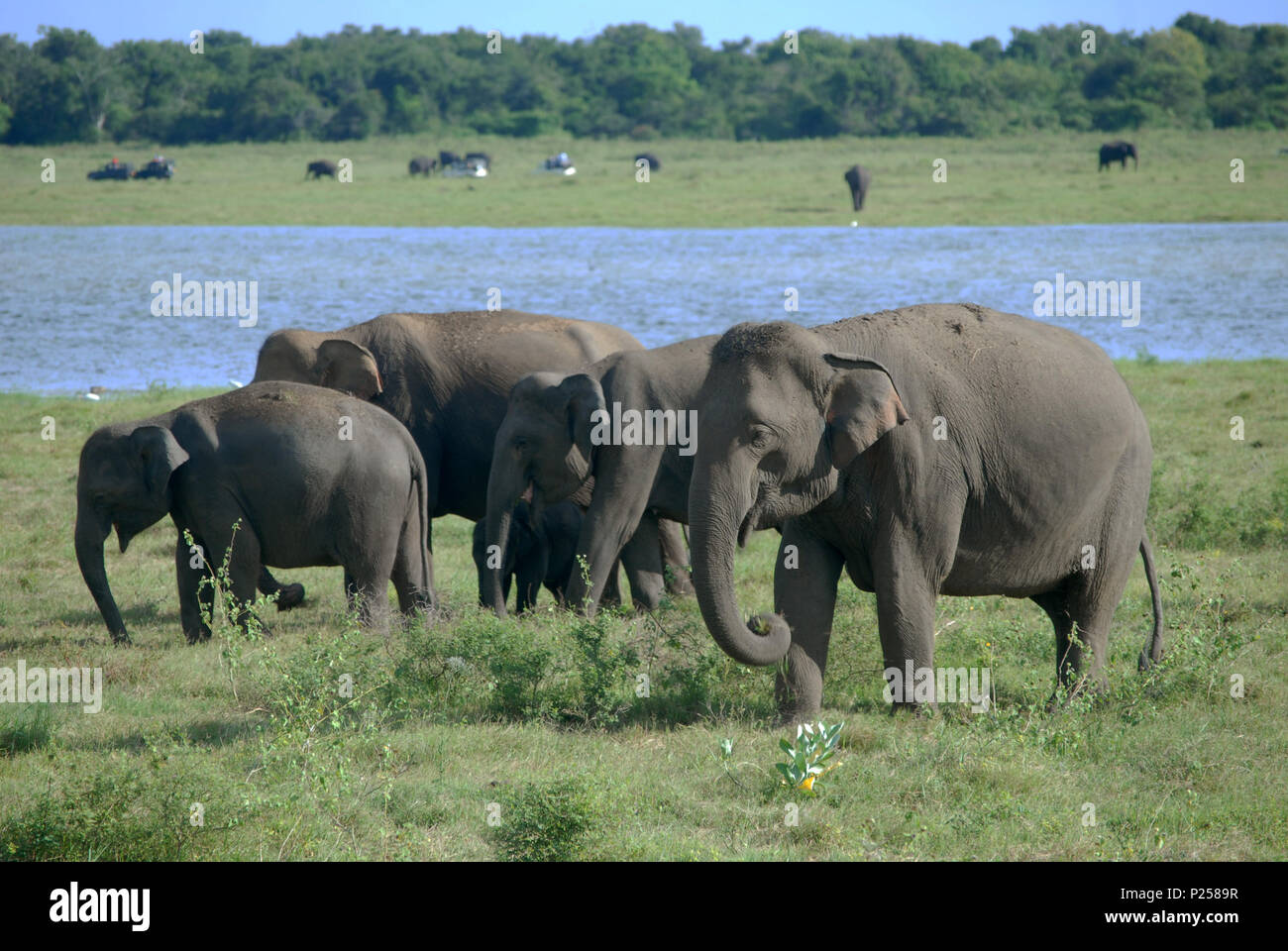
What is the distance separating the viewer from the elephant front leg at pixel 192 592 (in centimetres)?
888

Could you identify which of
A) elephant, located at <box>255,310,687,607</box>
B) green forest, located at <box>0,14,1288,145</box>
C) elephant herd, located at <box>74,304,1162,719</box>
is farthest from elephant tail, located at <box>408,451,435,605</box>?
green forest, located at <box>0,14,1288,145</box>

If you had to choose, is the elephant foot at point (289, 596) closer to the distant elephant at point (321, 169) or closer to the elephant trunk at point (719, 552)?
the elephant trunk at point (719, 552)

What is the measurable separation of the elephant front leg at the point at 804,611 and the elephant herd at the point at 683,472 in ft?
0.04

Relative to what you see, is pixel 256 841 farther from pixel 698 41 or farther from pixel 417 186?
pixel 698 41

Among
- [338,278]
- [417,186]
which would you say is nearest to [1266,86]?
[417,186]

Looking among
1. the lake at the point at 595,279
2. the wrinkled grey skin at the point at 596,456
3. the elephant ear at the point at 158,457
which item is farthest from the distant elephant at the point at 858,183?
the elephant ear at the point at 158,457

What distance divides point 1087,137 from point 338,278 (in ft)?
116

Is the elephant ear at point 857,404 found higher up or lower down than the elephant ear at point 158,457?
higher up

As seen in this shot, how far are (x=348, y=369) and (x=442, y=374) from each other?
26.0 inches

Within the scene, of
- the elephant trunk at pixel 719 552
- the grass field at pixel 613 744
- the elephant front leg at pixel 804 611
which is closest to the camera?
the grass field at pixel 613 744

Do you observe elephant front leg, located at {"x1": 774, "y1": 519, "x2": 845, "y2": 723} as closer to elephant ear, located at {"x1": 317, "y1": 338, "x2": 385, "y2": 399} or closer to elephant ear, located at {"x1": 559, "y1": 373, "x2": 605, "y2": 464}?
elephant ear, located at {"x1": 559, "y1": 373, "x2": 605, "y2": 464}

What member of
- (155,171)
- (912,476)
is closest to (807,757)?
(912,476)

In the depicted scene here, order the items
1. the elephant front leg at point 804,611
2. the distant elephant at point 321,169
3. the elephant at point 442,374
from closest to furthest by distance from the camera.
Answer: the elephant front leg at point 804,611 < the elephant at point 442,374 < the distant elephant at point 321,169

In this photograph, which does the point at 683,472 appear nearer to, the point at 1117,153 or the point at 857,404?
the point at 857,404
